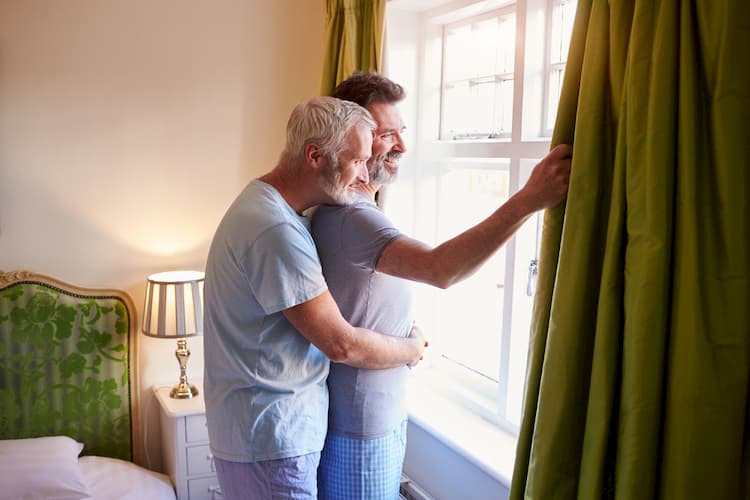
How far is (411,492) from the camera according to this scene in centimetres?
232

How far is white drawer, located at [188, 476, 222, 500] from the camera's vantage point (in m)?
2.66

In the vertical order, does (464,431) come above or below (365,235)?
below

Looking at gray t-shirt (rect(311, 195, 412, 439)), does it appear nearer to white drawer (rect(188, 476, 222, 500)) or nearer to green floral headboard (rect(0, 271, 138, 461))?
white drawer (rect(188, 476, 222, 500))

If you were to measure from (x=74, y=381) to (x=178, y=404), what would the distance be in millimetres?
413

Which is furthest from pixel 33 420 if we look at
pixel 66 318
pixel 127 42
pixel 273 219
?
pixel 273 219

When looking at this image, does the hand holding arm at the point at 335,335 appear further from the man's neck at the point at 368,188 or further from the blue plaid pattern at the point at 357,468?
the man's neck at the point at 368,188

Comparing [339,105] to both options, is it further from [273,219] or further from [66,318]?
[66,318]

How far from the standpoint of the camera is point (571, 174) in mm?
1283

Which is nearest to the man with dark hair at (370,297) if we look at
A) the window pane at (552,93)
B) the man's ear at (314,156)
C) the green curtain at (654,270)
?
the man's ear at (314,156)

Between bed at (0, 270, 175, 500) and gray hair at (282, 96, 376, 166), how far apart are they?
60.5 inches

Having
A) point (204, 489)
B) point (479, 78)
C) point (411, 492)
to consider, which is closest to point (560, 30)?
point (479, 78)

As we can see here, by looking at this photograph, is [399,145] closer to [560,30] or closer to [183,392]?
[560,30]

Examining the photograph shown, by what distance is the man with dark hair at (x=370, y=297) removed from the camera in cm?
148

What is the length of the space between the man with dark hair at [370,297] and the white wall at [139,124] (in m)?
1.29
